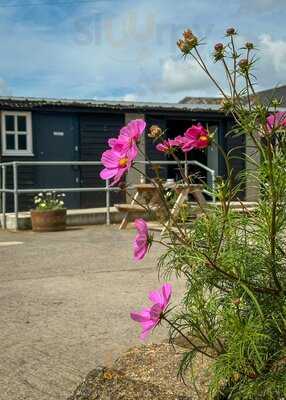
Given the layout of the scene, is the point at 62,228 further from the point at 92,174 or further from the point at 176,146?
the point at 176,146

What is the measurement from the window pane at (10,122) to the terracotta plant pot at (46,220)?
3.82 metres

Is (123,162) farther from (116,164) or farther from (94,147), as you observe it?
(94,147)

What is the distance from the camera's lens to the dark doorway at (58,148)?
618 inches

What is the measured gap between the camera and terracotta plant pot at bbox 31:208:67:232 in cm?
1204

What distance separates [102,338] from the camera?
4.51 meters

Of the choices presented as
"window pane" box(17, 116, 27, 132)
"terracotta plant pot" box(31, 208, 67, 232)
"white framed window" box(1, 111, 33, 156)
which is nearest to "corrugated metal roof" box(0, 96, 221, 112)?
"white framed window" box(1, 111, 33, 156)

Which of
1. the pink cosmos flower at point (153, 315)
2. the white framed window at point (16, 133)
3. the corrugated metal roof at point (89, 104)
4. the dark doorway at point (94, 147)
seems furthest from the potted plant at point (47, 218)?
the pink cosmos flower at point (153, 315)

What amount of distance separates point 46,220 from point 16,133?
408 cm

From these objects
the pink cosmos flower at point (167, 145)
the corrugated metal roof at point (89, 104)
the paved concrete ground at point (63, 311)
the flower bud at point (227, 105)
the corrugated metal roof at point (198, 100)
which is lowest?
the paved concrete ground at point (63, 311)

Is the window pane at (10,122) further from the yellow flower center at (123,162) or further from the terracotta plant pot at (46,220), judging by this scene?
the yellow flower center at (123,162)

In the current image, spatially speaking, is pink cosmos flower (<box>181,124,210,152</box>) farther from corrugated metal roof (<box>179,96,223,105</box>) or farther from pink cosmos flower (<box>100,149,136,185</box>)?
corrugated metal roof (<box>179,96,223,105</box>)

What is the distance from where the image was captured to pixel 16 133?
15.4m

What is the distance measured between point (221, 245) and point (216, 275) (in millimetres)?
114

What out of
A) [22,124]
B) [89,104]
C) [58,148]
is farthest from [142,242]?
[89,104]
